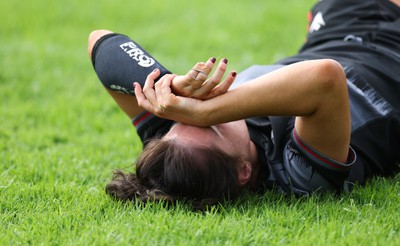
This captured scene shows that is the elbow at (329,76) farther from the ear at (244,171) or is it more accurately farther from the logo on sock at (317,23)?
the logo on sock at (317,23)

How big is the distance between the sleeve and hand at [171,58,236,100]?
42 cm

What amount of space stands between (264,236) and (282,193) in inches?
20.0

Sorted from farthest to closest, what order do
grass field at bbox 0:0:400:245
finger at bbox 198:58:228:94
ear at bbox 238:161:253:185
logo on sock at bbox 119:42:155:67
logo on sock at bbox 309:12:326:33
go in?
logo on sock at bbox 309:12:326:33
logo on sock at bbox 119:42:155:67
ear at bbox 238:161:253:185
finger at bbox 198:58:228:94
grass field at bbox 0:0:400:245

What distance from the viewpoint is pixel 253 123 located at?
10.5ft

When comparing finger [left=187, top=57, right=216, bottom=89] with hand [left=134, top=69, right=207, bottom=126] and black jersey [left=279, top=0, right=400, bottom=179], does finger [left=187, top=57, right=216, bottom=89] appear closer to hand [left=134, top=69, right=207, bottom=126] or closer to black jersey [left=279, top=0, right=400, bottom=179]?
hand [left=134, top=69, right=207, bottom=126]

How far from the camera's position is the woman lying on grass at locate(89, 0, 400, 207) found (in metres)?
2.69

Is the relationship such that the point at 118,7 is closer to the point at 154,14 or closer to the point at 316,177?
the point at 154,14

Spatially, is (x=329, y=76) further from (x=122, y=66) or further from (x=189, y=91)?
(x=122, y=66)

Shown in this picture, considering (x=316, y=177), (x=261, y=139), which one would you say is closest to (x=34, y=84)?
(x=261, y=139)

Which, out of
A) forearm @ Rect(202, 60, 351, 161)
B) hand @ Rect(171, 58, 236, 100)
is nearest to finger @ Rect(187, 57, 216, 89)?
hand @ Rect(171, 58, 236, 100)

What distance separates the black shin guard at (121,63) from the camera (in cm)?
309

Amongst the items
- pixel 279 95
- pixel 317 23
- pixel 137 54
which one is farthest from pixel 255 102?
pixel 317 23

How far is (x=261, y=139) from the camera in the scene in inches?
124

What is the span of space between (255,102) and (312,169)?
1.51 ft
